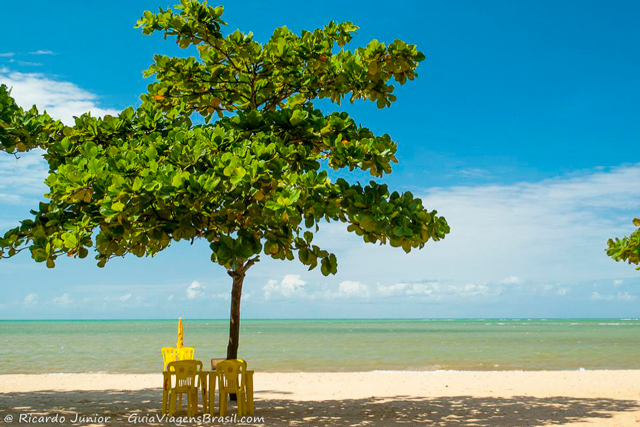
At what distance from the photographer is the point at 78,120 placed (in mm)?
8320

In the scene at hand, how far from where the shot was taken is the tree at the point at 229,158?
6.04 metres

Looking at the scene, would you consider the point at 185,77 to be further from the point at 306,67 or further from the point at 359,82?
the point at 359,82

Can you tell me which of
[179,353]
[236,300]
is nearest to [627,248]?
[236,300]

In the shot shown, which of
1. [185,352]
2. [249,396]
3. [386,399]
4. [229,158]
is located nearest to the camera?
[229,158]

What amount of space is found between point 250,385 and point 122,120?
172 inches

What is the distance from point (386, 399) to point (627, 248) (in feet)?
16.4

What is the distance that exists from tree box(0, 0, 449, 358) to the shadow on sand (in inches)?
66.1

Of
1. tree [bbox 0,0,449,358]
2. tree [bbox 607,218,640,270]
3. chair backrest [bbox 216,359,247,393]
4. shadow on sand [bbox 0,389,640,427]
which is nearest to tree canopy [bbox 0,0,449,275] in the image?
tree [bbox 0,0,449,358]

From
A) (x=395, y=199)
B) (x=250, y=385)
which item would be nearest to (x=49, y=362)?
(x=250, y=385)

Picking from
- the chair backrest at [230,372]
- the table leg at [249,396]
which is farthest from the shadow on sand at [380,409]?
the chair backrest at [230,372]

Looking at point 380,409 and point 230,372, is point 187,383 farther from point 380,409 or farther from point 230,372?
point 380,409

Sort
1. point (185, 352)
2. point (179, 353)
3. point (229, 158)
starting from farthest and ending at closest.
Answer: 1. point (185, 352)
2. point (179, 353)
3. point (229, 158)

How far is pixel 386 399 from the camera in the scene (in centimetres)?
1102

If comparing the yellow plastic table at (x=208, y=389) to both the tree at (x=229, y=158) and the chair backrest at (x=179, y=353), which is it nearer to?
the tree at (x=229, y=158)
